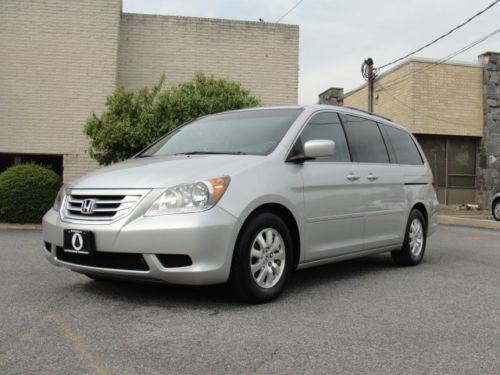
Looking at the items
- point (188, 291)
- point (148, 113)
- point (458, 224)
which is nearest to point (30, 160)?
point (148, 113)

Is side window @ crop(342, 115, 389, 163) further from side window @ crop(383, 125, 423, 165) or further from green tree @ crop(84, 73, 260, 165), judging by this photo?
green tree @ crop(84, 73, 260, 165)

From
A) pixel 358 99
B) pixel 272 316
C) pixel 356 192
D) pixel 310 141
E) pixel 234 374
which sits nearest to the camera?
pixel 234 374

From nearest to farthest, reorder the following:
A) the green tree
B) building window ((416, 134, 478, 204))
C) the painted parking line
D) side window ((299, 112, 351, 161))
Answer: the painted parking line < side window ((299, 112, 351, 161)) < the green tree < building window ((416, 134, 478, 204))

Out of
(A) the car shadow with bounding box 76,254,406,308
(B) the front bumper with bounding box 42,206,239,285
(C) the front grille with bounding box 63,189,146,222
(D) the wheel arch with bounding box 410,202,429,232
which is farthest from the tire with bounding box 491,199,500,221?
(C) the front grille with bounding box 63,189,146,222

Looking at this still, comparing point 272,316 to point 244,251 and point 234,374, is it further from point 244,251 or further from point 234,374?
point 234,374

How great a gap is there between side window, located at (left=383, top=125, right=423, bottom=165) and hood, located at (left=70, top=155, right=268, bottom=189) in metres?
2.65

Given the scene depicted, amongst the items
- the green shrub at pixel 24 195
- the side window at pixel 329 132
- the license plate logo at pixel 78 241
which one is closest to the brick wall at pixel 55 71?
the green shrub at pixel 24 195

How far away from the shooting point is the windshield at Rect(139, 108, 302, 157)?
202 inches

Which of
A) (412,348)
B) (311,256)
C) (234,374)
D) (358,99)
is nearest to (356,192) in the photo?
(311,256)

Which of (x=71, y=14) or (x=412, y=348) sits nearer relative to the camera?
(x=412, y=348)

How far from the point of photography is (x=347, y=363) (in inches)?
127

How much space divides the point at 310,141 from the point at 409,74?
17365 mm

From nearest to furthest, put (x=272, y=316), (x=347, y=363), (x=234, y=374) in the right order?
(x=234, y=374) < (x=347, y=363) < (x=272, y=316)

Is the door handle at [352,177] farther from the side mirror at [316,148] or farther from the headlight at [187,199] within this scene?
the headlight at [187,199]
